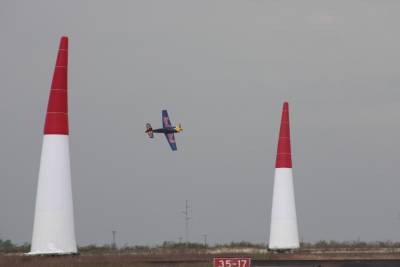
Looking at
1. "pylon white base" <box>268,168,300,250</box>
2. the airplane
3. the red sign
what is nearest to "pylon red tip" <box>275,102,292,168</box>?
"pylon white base" <box>268,168,300,250</box>

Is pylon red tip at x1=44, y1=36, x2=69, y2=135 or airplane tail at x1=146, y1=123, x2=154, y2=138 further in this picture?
airplane tail at x1=146, y1=123, x2=154, y2=138

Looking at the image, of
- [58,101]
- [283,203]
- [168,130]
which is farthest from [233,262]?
[168,130]

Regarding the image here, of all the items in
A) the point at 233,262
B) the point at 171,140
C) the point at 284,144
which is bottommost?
the point at 233,262

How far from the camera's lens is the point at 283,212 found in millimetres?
46375

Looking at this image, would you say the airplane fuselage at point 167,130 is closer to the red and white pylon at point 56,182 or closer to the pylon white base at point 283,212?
the pylon white base at point 283,212

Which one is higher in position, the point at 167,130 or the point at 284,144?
the point at 167,130

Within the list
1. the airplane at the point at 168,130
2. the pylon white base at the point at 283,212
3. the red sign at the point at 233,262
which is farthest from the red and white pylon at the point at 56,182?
the airplane at the point at 168,130

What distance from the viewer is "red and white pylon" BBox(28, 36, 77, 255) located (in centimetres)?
3241

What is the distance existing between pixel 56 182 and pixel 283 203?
57.2 ft

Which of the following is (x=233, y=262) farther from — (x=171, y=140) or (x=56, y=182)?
(x=171, y=140)

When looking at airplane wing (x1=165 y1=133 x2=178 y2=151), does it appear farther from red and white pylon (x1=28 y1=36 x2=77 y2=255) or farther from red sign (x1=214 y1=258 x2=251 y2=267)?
red sign (x1=214 y1=258 x2=251 y2=267)

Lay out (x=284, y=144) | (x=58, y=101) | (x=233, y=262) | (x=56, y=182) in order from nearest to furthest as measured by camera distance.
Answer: (x=233, y=262), (x=56, y=182), (x=58, y=101), (x=284, y=144)

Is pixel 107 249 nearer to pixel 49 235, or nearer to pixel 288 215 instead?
pixel 288 215

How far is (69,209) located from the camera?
32.7m
